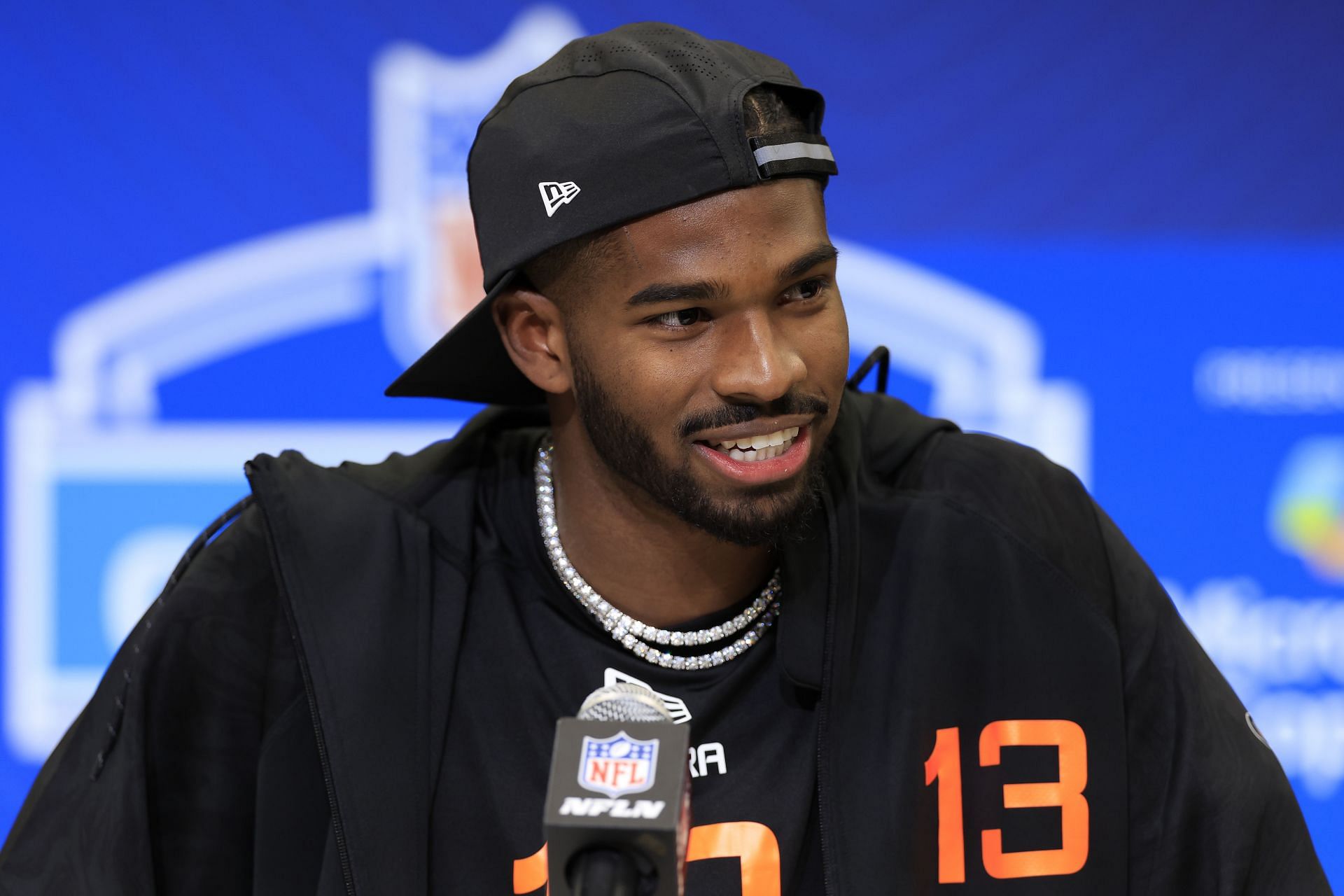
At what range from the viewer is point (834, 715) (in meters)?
1.34

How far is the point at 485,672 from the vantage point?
141 centimetres

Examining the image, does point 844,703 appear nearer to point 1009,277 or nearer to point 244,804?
point 244,804

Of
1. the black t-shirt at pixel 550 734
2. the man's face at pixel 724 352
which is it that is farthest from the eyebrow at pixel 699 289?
the black t-shirt at pixel 550 734

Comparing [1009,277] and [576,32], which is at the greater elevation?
[576,32]

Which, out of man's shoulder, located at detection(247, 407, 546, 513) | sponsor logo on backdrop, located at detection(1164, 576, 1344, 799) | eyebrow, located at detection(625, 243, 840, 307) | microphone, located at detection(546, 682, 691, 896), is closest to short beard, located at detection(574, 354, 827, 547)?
eyebrow, located at detection(625, 243, 840, 307)

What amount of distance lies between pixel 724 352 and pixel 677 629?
13.6 inches

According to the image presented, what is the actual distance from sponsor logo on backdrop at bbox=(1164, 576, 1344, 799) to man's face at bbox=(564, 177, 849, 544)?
1.46 m

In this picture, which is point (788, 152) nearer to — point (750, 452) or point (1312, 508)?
point (750, 452)

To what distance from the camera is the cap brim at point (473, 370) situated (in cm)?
140

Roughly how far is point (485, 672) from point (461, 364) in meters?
0.33

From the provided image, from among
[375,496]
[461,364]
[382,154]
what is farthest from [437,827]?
[382,154]

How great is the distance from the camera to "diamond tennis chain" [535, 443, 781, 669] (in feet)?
4.67

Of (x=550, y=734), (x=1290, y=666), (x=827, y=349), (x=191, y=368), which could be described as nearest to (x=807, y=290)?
(x=827, y=349)

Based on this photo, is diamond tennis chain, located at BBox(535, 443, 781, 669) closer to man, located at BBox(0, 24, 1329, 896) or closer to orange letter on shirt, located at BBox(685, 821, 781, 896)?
man, located at BBox(0, 24, 1329, 896)
